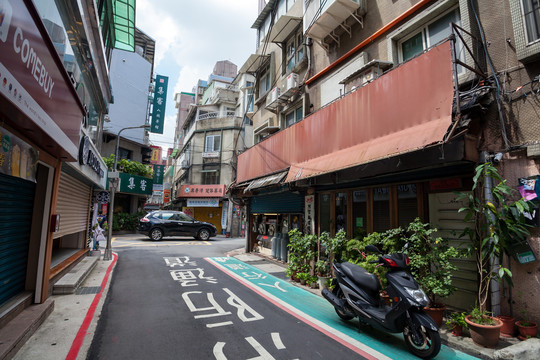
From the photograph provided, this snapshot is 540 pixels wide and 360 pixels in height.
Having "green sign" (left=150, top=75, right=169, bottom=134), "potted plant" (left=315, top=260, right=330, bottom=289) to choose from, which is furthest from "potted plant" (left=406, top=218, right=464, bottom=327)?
"green sign" (left=150, top=75, right=169, bottom=134)

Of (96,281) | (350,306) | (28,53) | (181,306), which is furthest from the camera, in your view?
(96,281)

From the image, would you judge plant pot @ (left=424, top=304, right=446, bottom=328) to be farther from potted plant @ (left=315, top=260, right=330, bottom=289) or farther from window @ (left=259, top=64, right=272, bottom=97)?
window @ (left=259, top=64, right=272, bottom=97)

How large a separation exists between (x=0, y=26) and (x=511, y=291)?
23.9ft

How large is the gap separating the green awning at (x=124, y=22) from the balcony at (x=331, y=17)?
905cm

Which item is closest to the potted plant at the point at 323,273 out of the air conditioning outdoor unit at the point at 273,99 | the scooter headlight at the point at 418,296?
the scooter headlight at the point at 418,296

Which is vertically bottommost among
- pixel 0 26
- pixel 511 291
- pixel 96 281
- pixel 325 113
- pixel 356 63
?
pixel 96 281

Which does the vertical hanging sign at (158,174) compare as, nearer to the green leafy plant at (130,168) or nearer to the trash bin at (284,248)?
the green leafy plant at (130,168)

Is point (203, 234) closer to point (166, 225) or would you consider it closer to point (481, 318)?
point (166, 225)

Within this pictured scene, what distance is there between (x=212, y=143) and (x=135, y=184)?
8843 mm

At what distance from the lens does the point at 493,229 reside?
13.8 ft

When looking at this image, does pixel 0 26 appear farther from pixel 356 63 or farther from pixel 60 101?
pixel 356 63

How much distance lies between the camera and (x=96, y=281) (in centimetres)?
761

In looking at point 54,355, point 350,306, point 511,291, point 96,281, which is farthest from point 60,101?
point 511,291

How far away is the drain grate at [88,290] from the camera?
653 centimetres
